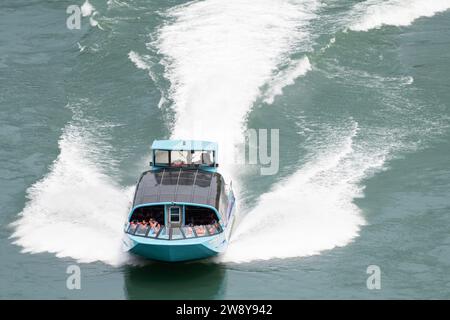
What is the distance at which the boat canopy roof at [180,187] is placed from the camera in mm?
52438

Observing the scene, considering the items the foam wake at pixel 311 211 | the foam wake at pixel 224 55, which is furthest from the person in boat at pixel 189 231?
the foam wake at pixel 224 55

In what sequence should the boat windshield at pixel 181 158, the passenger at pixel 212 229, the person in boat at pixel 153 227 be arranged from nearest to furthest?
the person in boat at pixel 153 227, the passenger at pixel 212 229, the boat windshield at pixel 181 158

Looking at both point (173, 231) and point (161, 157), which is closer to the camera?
point (173, 231)

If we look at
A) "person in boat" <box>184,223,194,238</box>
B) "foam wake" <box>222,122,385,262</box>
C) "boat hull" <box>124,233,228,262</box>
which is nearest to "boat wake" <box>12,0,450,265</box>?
"foam wake" <box>222,122,385,262</box>

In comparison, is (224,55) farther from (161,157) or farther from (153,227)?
(153,227)

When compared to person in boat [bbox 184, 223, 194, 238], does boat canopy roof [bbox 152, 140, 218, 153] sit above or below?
above

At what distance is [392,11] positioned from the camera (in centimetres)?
8006

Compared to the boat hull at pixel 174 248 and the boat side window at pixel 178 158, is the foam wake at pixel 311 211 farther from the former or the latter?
the boat side window at pixel 178 158

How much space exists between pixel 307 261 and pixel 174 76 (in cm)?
2099

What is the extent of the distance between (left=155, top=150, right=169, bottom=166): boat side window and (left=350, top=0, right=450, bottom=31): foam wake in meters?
24.1

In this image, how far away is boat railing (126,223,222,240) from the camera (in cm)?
5128

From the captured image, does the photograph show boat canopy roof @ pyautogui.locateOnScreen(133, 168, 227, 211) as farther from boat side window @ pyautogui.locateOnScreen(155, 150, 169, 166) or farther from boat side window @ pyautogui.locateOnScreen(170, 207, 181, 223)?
boat side window @ pyautogui.locateOnScreen(155, 150, 169, 166)

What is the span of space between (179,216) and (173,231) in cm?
120

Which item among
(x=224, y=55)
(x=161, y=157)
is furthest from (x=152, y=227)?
(x=224, y=55)
